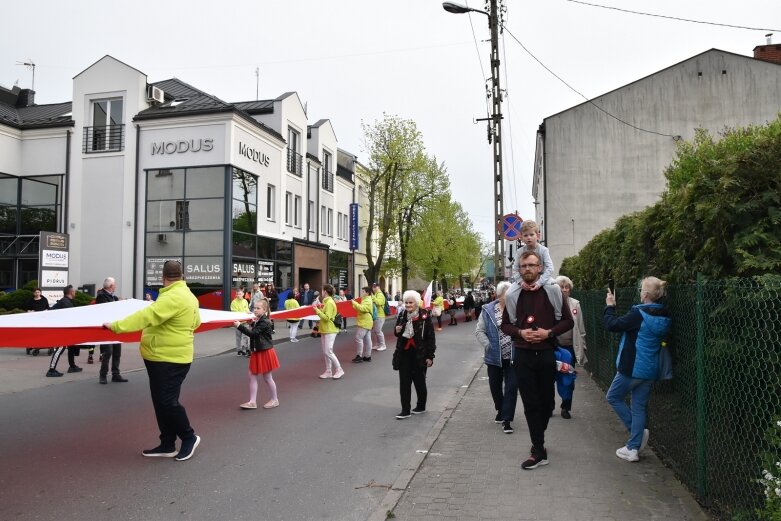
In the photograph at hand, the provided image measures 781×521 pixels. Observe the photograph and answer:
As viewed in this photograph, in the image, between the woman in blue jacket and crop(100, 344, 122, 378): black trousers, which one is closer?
the woman in blue jacket

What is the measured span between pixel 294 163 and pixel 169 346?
1098 inches

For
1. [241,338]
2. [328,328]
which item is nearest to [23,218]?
[241,338]

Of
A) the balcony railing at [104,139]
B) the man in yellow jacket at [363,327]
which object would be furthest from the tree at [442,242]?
the man in yellow jacket at [363,327]

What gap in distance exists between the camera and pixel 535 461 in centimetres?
557

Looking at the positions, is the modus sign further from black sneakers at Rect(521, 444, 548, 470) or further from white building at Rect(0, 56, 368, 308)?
black sneakers at Rect(521, 444, 548, 470)

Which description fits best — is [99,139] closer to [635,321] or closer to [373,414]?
[373,414]

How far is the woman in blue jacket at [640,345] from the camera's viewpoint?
209 inches

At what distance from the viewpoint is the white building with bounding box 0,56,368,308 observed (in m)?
26.2

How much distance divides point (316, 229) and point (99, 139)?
12.7 meters

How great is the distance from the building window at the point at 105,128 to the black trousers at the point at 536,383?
2598 cm

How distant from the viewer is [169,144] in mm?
26500

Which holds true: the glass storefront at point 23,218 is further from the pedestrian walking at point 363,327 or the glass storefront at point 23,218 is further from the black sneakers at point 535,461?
the black sneakers at point 535,461

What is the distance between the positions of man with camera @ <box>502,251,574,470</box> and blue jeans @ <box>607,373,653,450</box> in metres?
0.65

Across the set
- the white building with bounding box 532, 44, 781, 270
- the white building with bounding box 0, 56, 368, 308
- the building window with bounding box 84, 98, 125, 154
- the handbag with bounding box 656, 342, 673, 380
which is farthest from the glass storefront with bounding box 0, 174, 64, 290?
the handbag with bounding box 656, 342, 673, 380
